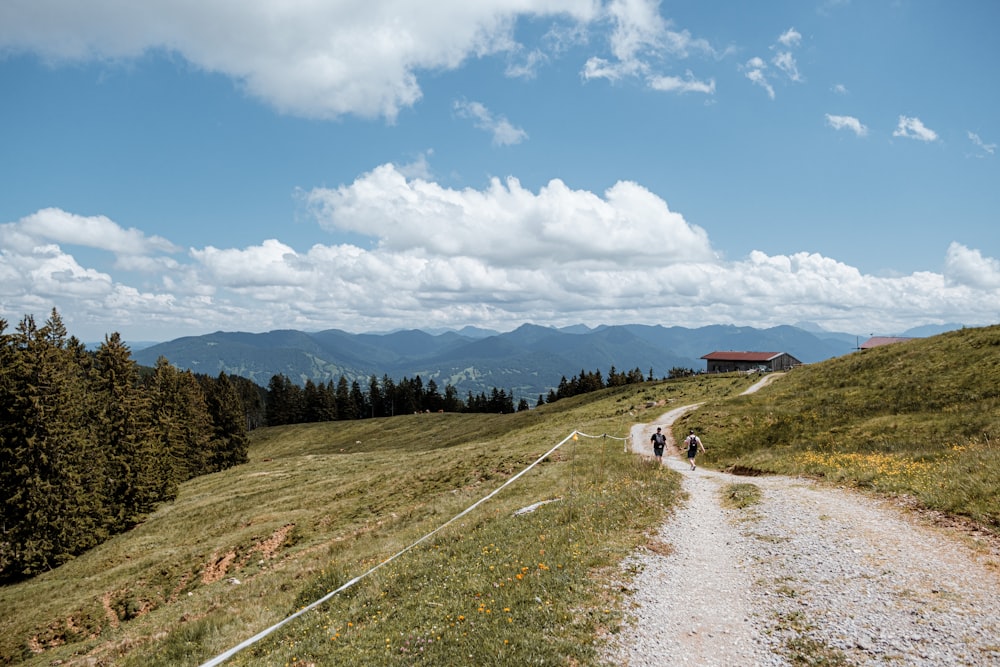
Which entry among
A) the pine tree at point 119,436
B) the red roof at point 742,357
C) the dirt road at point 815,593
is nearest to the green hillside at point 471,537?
the dirt road at point 815,593

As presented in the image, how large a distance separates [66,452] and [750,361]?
5533 inches

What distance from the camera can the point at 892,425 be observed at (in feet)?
85.4

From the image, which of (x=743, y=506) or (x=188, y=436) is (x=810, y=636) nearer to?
(x=743, y=506)

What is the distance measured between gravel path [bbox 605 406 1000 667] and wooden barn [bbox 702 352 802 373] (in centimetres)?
12214

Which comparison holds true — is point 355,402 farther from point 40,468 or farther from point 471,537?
point 471,537

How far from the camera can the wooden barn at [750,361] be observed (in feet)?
413

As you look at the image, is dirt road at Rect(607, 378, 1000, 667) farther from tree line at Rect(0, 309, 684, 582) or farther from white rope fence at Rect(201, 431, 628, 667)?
tree line at Rect(0, 309, 684, 582)

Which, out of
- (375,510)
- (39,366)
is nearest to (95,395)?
(39,366)

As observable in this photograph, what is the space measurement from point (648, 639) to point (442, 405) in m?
149

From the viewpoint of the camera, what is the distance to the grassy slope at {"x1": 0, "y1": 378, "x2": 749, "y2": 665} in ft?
32.3

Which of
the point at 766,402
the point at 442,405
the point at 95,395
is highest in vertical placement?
the point at 95,395

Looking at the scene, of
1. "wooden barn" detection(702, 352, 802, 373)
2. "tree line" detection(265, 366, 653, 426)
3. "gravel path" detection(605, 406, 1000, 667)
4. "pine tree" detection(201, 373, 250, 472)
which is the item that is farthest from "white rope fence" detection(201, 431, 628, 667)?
"tree line" detection(265, 366, 653, 426)

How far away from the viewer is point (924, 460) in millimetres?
19672

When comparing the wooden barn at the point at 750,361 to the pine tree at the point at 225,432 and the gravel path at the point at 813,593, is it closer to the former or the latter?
the pine tree at the point at 225,432
